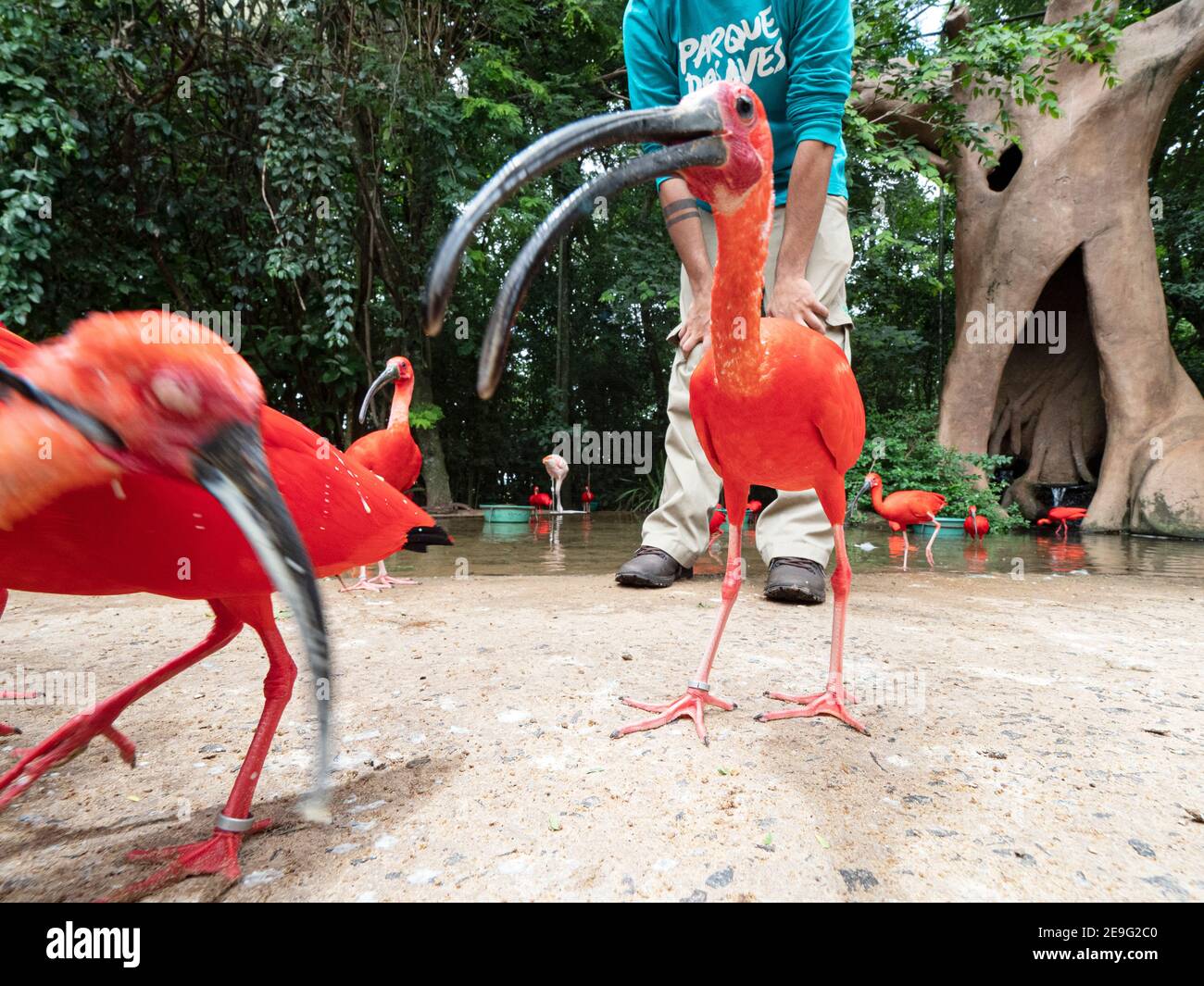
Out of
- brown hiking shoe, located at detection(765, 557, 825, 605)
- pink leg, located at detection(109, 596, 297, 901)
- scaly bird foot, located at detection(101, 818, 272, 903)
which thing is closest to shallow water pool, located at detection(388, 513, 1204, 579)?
brown hiking shoe, located at detection(765, 557, 825, 605)

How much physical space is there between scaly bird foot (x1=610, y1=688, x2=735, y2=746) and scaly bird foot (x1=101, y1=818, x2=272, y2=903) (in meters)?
0.83

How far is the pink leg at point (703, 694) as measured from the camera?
1.71 meters

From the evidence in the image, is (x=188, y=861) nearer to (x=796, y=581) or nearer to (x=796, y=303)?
(x=796, y=303)

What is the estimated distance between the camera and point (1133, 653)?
2.49 meters

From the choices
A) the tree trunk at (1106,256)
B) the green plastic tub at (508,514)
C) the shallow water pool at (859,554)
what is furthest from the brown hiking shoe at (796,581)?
the tree trunk at (1106,256)

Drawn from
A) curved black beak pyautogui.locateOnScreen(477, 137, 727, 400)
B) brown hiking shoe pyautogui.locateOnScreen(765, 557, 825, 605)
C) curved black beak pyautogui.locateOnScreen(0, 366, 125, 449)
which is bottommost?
brown hiking shoe pyautogui.locateOnScreen(765, 557, 825, 605)

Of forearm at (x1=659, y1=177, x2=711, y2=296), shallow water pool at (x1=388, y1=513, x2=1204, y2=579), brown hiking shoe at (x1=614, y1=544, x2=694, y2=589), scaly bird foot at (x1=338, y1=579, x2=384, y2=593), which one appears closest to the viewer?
forearm at (x1=659, y1=177, x2=711, y2=296)

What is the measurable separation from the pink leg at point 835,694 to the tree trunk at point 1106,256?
8.67m

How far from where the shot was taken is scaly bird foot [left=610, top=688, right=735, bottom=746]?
66.9 inches

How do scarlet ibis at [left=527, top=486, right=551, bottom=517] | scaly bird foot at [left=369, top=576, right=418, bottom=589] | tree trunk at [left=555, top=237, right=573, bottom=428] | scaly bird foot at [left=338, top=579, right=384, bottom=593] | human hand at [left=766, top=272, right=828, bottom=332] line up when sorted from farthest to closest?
tree trunk at [left=555, top=237, right=573, bottom=428]
scarlet ibis at [left=527, top=486, right=551, bottom=517]
scaly bird foot at [left=369, top=576, right=418, bottom=589]
scaly bird foot at [left=338, top=579, right=384, bottom=593]
human hand at [left=766, top=272, right=828, bottom=332]

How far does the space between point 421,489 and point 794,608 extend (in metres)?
9.21

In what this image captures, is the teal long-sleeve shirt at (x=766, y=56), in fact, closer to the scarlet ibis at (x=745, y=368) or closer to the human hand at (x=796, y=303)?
the human hand at (x=796, y=303)

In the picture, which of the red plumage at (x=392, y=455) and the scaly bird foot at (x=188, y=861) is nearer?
the scaly bird foot at (x=188, y=861)

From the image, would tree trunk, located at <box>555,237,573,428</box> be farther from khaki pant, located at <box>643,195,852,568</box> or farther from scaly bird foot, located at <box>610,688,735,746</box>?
scaly bird foot, located at <box>610,688,735,746</box>
